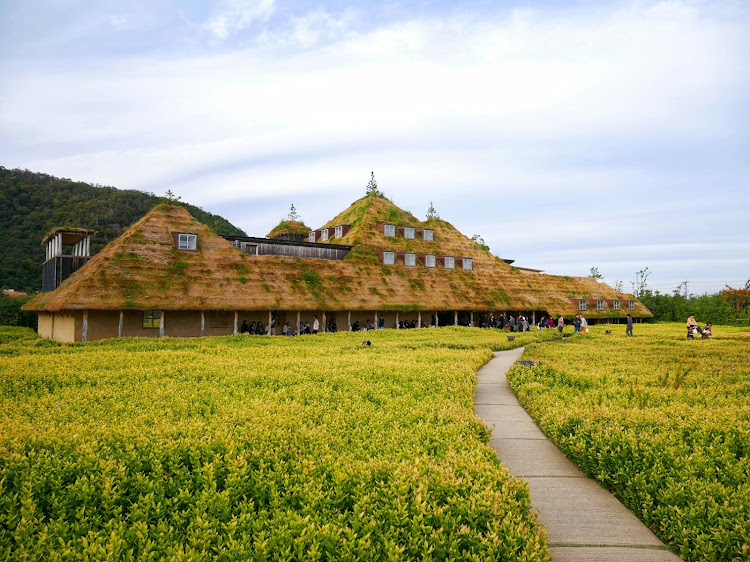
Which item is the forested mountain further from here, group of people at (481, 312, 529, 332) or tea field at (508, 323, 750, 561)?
tea field at (508, 323, 750, 561)

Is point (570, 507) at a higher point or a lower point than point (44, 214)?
lower

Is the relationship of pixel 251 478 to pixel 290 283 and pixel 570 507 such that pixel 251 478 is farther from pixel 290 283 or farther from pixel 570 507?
pixel 290 283

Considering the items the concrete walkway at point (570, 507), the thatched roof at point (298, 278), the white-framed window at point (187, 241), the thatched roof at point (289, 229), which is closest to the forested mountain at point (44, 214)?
the thatched roof at point (289, 229)

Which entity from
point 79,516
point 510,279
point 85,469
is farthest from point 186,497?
point 510,279

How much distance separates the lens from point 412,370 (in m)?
14.7

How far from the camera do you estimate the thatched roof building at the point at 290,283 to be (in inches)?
1144

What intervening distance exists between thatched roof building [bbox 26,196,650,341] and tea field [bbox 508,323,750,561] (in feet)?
72.3

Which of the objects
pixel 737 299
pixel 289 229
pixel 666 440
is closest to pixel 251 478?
pixel 666 440

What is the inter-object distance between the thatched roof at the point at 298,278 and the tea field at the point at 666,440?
867 inches

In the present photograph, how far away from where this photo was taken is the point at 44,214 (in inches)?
2493

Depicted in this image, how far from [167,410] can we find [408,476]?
5228mm

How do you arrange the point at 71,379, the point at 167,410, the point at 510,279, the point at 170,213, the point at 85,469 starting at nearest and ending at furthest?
the point at 85,469 → the point at 167,410 → the point at 71,379 → the point at 170,213 → the point at 510,279

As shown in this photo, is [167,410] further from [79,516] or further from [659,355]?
[659,355]

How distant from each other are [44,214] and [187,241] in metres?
43.1
